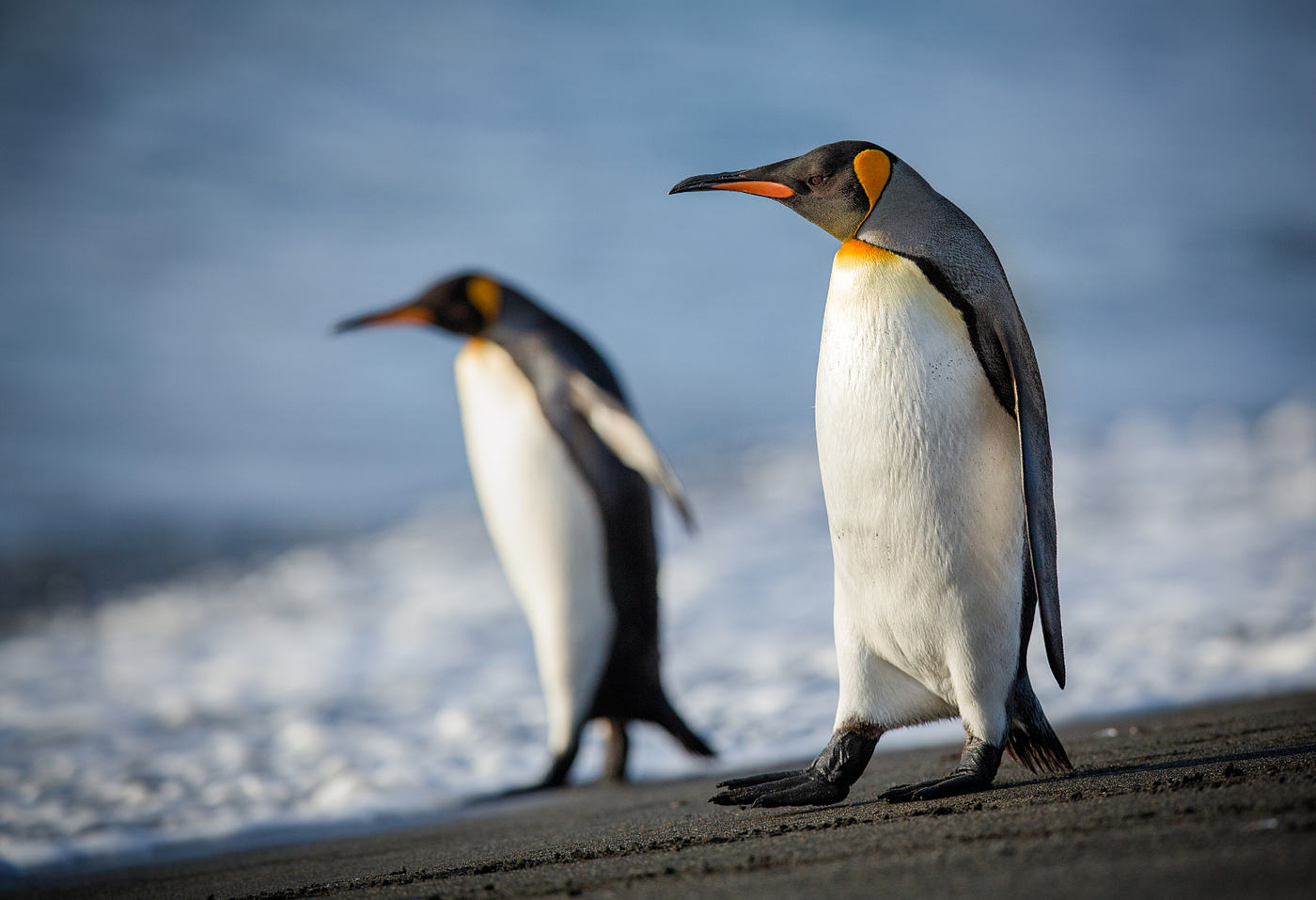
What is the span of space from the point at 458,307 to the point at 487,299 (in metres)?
0.14

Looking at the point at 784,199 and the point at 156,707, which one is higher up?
the point at 784,199

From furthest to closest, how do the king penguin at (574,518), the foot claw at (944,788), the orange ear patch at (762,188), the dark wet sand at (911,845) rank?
the king penguin at (574,518)
the orange ear patch at (762,188)
the foot claw at (944,788)
the dark wet sand at (911,845)

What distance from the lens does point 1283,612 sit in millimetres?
5184

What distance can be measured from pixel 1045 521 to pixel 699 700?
305 centimetres

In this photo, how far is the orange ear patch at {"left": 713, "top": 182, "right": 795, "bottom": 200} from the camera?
7.54ft

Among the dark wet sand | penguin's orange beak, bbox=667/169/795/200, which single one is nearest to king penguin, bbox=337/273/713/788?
the dark wet sand

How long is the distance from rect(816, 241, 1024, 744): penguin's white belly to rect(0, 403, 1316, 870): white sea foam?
1593mm

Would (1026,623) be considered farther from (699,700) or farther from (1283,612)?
(1283,612)

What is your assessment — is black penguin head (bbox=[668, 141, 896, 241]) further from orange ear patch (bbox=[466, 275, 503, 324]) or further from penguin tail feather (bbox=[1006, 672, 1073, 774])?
orange ear patch (bbox=[466, 275, 503, 324])

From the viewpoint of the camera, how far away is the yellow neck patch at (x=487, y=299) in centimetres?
468

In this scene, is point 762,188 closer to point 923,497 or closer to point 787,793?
point 923,497

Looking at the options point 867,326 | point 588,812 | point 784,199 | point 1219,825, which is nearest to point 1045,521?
point 867,326

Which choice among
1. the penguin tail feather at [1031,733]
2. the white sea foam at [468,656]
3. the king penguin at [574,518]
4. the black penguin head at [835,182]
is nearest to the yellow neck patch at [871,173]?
the black penguin head at [835,182]

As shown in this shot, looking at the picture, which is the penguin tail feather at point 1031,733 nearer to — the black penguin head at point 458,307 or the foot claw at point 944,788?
the foot claw at point 944,788
